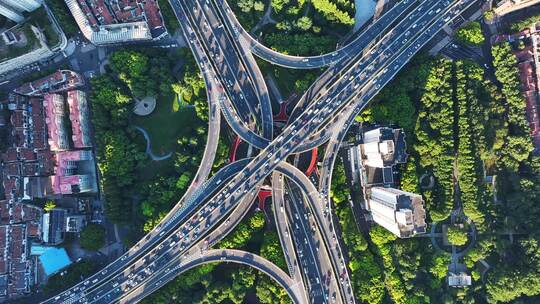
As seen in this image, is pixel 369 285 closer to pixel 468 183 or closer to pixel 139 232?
pixel 468 183

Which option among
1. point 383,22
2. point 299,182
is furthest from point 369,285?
point 383,22

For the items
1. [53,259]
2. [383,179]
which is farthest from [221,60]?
[53,259]


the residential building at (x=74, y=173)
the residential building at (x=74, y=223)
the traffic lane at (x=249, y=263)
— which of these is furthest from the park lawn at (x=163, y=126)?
the traffic lane at (x=249, y=263)

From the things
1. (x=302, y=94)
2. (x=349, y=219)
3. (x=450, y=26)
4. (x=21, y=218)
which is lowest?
(x=349, y=219)

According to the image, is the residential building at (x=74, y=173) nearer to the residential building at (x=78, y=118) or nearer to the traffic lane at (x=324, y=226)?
the residential building at (x=78, y=118)

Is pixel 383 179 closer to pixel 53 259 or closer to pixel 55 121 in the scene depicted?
pixel 55 121

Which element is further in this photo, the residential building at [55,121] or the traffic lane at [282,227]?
the traffic lane at [282,227]
